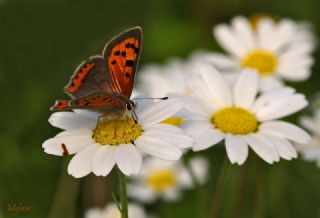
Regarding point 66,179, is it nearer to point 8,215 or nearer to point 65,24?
point 8,215

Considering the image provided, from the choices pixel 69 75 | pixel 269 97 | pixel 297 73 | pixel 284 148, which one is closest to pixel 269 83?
pixel 297 73

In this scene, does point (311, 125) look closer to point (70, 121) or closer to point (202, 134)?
point (202, 134)

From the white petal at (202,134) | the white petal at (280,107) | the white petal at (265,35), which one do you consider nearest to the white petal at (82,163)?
the white petal at (202,134)

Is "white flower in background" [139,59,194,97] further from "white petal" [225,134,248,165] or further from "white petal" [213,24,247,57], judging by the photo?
"white petal" [225,134,248,165]

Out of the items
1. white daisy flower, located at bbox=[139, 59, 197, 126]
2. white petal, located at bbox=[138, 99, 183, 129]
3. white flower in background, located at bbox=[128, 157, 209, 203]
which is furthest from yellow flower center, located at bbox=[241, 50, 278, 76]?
white petal, located at bbox=[138, 99, 183, 129]

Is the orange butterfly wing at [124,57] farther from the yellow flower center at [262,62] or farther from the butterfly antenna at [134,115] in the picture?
the yellow flower center at [262,62]

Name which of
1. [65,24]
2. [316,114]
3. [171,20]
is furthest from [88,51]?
[316,114]

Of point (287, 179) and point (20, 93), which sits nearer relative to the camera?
point (287, 179)
